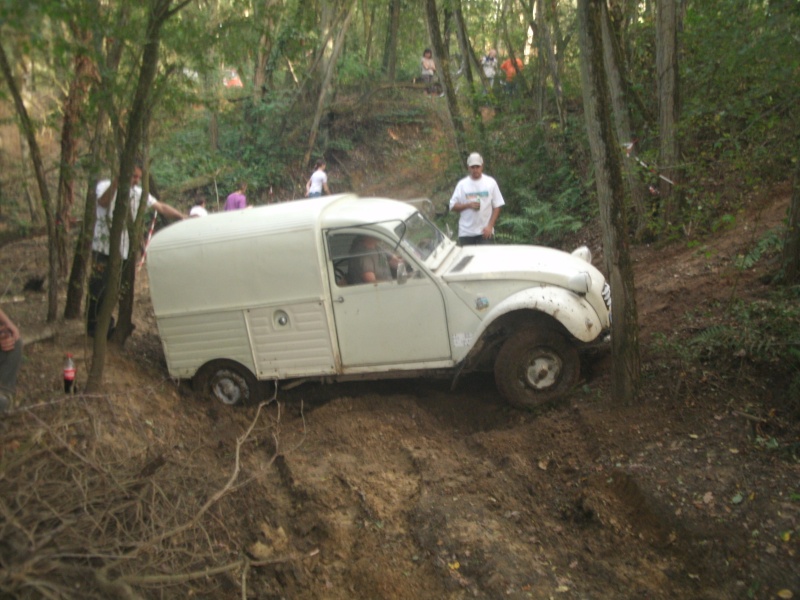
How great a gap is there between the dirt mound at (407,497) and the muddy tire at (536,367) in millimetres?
194

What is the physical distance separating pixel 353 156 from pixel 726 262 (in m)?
14.5

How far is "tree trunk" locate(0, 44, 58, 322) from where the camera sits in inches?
274

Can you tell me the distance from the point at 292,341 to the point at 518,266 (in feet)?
7.79

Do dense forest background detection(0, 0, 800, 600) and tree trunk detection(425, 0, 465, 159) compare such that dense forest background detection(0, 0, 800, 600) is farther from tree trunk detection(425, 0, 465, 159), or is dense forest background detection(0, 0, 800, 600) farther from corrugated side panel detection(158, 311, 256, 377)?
tree trunk detection(425, 0, 465, 159)

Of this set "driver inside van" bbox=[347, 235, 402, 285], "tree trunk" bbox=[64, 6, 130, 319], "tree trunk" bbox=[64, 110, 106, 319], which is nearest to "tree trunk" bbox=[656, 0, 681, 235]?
"driver inside van" bbox=[347, 235, 402, 285]

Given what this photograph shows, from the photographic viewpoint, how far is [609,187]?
5.90 meters

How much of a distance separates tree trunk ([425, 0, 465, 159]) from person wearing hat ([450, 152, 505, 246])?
14.5 ft

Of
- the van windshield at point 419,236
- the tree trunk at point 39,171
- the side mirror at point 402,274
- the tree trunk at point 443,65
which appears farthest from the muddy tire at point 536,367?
the tree trunk at point 443,65

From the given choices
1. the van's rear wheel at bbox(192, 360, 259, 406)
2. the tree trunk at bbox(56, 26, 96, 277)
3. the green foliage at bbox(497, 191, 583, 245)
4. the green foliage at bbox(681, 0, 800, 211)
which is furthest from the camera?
A: the green foliage at bbox(497, 191, 583, 245)

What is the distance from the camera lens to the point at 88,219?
780 centimetres

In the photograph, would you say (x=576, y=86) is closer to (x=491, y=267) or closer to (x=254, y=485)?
(x=491, y=267)

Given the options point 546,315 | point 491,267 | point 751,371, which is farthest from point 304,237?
point 751,371

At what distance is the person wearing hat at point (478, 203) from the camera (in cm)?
924

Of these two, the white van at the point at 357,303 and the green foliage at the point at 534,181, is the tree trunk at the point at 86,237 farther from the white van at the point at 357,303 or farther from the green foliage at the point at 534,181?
the green foliage at the point at 534,181
